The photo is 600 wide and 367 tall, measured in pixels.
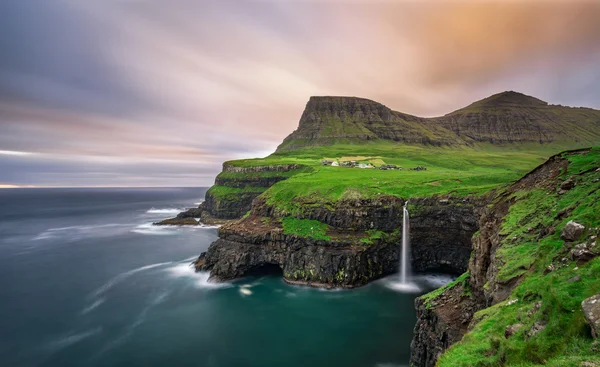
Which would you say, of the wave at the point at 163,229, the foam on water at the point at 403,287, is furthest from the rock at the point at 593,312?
the wave at the point at 163,229

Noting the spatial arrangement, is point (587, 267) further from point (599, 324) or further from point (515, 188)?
point (515, 188)

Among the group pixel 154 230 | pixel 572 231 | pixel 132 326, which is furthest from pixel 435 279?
pixel 154 230

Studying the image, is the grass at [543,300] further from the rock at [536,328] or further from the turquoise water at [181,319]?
the turquoise water at [181,319]

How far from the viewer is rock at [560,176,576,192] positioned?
21609 mm

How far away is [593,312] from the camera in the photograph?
951cm

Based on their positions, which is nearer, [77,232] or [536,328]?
[536,328]

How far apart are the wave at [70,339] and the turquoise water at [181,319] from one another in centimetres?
13

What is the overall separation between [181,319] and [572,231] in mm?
45847

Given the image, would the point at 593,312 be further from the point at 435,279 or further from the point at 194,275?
the point at 194,275

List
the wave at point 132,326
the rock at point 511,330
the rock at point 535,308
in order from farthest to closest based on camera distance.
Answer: the wave at point 132,326, the rock at point 535,308, the rock at point 511,330

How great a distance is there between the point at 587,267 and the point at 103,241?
111925 mm

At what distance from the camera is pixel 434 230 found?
5619cm

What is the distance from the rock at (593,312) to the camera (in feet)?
30.0

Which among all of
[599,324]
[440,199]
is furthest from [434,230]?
[599,324]
